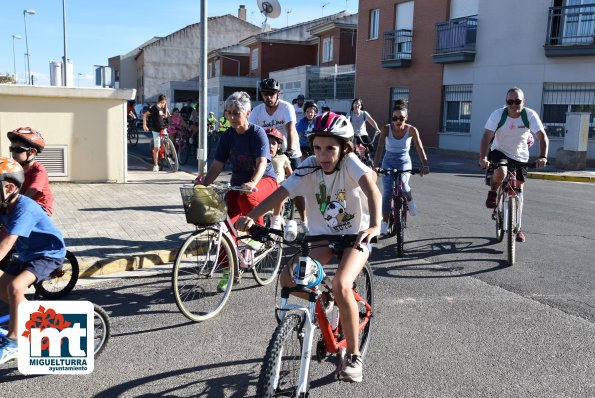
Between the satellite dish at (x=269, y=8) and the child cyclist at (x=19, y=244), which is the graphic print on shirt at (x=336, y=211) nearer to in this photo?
the child cyclist at (x=19, y=244)

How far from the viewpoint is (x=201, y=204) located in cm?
491

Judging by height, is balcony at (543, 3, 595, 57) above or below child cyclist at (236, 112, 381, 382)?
above

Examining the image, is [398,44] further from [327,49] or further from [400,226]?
[400,226]

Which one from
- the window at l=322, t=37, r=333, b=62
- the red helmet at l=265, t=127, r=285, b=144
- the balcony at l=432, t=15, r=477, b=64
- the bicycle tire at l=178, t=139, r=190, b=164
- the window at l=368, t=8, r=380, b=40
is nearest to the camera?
the red helmet at l=265, t=127, r=285, b=144

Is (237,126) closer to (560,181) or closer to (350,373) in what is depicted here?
A: (350,373)

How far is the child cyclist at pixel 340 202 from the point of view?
3.55m

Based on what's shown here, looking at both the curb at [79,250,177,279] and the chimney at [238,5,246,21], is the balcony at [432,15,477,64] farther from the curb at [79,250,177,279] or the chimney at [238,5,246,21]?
the chimney at [238,5,246,21]

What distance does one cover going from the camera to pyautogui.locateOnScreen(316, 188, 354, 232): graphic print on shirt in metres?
3.88

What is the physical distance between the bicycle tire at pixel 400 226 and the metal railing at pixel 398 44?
Result: 21.7m

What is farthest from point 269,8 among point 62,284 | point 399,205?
point 62,284

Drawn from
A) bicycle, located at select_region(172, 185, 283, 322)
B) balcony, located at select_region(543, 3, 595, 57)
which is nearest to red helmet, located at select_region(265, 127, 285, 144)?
bicycle, located at select_region(172, 185, 283, 322)

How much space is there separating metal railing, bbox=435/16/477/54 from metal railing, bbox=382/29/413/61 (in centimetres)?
222

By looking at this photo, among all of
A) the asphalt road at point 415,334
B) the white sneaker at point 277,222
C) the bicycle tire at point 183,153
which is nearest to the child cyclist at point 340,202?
the asphalt road at point 415,334

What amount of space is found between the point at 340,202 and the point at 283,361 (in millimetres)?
1157
